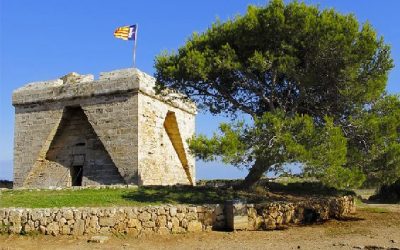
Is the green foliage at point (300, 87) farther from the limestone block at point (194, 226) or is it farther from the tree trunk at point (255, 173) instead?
the limestone block at point (194, 226)

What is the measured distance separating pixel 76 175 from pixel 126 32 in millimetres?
6746

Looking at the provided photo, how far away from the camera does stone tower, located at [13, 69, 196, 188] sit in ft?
58.3

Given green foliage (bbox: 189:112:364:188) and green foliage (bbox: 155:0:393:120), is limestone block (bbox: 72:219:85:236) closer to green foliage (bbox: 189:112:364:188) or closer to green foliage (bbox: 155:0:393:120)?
green foliage (bbox: 189:112:364:188)

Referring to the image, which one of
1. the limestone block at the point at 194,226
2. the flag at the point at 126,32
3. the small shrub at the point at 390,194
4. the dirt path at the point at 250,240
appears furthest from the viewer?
the small shrub at the point at 390,194

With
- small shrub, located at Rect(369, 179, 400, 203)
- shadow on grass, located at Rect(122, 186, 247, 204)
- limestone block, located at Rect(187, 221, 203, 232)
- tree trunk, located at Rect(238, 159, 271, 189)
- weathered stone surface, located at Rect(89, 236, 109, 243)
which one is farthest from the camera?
small shrub, located at Rect(369, 179, 400, 203)

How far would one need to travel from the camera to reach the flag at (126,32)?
1919 cm

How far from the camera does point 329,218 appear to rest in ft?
46.5

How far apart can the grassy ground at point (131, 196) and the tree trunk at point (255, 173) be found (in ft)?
1.11

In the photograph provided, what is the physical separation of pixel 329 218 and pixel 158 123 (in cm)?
839

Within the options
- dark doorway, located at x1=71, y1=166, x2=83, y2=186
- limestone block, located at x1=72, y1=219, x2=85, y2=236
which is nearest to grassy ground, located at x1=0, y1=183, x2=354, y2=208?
limestone block, located at x1=72, y1=219, x2=85, y2=236

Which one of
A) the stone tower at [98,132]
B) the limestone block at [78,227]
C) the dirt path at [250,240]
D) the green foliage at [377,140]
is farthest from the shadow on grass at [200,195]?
the stone tower at [98,132]

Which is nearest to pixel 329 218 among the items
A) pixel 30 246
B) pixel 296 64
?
pixel 296 64

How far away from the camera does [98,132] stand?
1842 centimetres

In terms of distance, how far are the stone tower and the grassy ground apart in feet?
10.4
